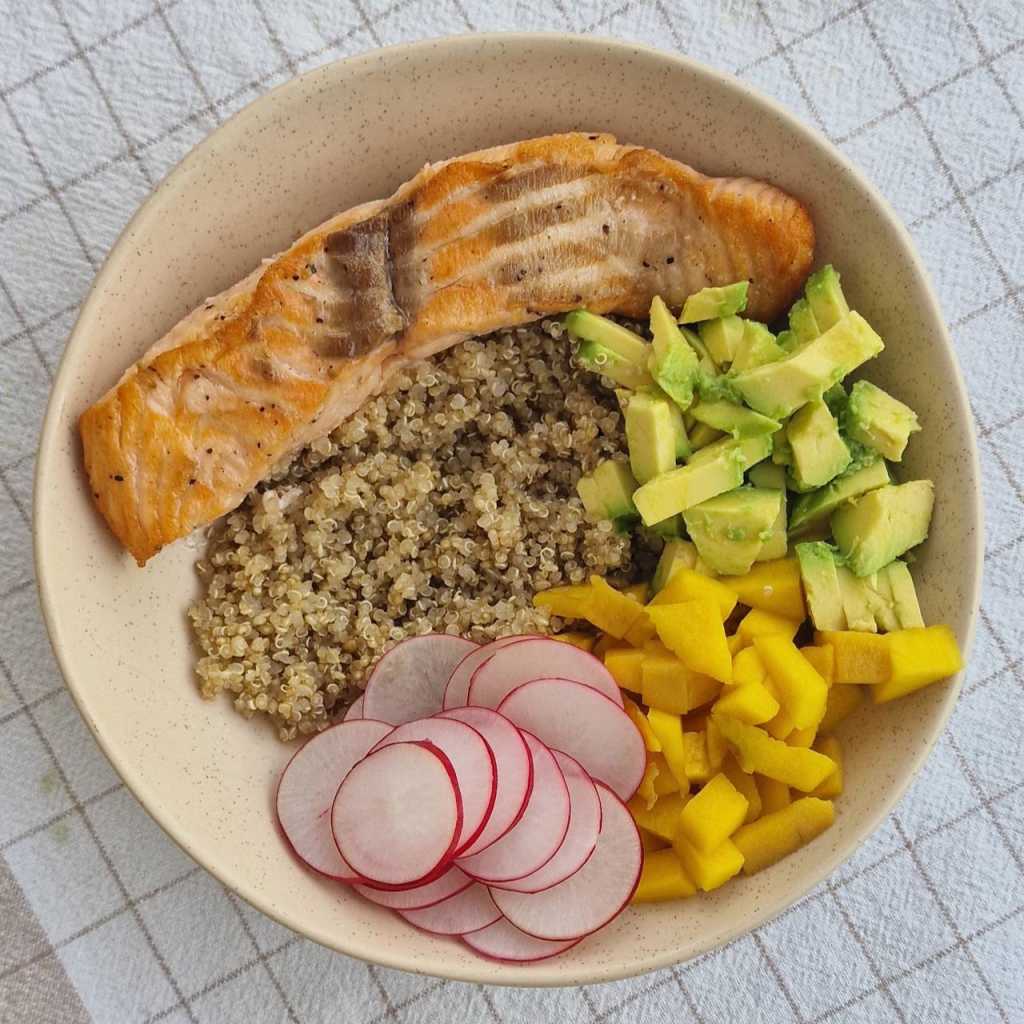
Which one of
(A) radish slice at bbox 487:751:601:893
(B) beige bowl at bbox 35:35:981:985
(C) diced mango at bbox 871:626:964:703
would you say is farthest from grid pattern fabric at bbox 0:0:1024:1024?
(A) radish slice at bbox 487:751:601:893

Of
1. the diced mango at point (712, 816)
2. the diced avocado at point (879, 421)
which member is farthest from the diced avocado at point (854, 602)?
the diced mango at point (712, 816)

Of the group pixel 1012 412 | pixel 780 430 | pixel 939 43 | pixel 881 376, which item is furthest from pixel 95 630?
pixel 939 43

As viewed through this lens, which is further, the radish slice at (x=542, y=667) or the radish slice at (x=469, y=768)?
the radish slice at (x=542, y=667)

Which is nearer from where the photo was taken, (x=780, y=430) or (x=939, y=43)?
(x=780, y=430)

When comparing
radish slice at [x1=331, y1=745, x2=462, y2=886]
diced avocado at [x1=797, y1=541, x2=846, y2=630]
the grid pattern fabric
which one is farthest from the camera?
the grid pattern fabric

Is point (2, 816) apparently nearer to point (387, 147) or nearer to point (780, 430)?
point (387, 147)

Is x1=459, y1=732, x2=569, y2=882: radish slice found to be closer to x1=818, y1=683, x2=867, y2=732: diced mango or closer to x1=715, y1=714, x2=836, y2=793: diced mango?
x1=715, y1=714, x2=836, y2=793: diced mango

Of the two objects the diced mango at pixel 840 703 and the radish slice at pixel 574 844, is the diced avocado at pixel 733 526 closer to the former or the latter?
the diced mango at pixel 840 703
